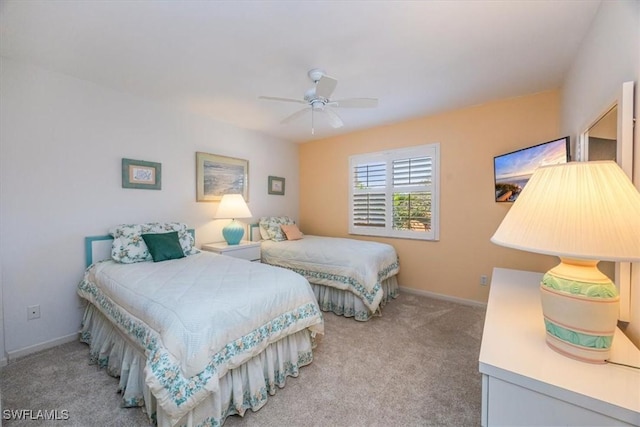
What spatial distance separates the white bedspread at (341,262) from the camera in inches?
114

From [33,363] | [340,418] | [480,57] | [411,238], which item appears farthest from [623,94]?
[33,363]

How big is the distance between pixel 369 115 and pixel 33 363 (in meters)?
4.14

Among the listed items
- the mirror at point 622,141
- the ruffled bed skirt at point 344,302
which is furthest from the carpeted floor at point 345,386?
the mirror at point 622,141

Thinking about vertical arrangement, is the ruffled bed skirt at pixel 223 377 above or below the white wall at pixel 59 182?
below

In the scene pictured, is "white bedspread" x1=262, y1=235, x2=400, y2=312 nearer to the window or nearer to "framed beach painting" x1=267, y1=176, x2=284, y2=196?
the window

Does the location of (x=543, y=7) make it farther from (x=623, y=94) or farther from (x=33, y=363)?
(x=33, y=363)

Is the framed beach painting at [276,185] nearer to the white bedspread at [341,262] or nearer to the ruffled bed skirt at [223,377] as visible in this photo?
the white bedspread at [341,262]

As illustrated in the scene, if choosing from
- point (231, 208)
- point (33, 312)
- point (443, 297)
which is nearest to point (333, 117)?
point (231, 208)

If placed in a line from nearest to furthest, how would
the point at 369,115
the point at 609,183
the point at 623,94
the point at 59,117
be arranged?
the point at 609,183 → the point at 623,94 → the point at 59,117 → the point at 369,115

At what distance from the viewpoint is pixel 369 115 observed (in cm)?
353

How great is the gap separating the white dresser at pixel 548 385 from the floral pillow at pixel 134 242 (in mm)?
2821

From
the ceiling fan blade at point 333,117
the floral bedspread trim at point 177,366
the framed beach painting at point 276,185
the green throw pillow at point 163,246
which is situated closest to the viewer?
the floral bedspread trim at point 177,366

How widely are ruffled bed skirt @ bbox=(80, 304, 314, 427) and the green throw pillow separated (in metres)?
0.65

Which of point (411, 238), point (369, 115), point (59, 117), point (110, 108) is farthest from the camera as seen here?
point (411, 238)
